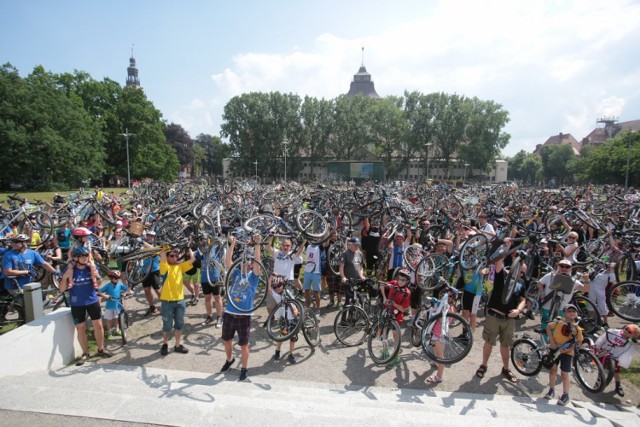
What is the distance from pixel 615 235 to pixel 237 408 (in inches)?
424

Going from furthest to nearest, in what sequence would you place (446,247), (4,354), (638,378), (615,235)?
(615,235) → (446,247) → (638,378) → (4,354)

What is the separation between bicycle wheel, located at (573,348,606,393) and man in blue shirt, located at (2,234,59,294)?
9.12 meters

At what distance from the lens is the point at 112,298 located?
19.9ft

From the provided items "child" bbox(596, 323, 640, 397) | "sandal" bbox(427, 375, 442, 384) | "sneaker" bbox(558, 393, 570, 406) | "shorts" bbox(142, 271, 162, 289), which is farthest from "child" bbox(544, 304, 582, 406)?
"shorts" bbox(142, 271, 162, 289)

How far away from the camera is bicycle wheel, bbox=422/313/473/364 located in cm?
488

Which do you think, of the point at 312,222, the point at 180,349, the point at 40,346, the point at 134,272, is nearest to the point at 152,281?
the point at 134,272

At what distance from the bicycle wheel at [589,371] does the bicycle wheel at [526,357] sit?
478 millimetres

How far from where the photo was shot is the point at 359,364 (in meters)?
5.61

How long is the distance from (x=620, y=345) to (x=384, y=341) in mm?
3222

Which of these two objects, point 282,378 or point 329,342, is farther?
point 329,342

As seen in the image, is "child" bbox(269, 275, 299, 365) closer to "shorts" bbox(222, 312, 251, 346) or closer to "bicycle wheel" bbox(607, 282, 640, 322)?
"shorts" bbox(222, 312, 251, 346)

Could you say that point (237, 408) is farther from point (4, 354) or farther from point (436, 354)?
point (4, 354)

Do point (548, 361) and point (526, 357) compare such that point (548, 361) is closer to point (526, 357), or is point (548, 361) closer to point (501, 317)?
point (526, 357)

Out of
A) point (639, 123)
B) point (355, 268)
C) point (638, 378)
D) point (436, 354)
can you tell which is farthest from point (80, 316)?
point (639, 123)
